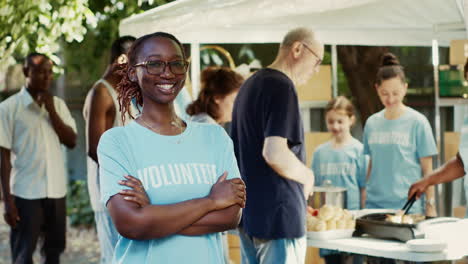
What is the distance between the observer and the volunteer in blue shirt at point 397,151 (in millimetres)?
5465

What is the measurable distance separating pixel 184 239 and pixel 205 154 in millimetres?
280

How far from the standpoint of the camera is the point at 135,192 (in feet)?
7.48

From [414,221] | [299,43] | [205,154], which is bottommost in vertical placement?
[414,221]

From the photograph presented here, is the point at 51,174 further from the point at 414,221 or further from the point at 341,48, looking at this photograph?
the point at 341,48

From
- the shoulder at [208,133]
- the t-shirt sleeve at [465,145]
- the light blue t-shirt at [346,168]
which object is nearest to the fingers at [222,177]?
the shoulder at [208,133]

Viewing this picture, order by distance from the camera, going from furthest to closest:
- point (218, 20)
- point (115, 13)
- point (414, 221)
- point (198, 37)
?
point (115, 13) < point (198, 37) < point (218, 20) < point (414, 221)

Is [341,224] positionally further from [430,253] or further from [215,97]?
[215,97]

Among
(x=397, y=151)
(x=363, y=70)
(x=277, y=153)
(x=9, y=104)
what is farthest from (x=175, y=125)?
(x=363, y=70)

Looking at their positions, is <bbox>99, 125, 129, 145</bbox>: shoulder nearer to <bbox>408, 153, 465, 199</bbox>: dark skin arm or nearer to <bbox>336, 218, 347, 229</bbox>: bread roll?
<bbox>336, 218, 347, 229</bbox>: bread roll

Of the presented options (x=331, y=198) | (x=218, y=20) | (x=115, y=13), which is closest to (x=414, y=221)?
(x=331, y=198)

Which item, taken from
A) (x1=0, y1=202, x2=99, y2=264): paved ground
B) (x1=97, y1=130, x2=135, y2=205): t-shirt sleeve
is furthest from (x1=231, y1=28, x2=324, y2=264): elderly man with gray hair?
(x1=0, y1=202, x2=99, y2=264): paved ground

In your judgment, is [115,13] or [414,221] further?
[115,13]

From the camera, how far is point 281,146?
12.2ft

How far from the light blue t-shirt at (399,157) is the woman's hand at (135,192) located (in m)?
3.47
